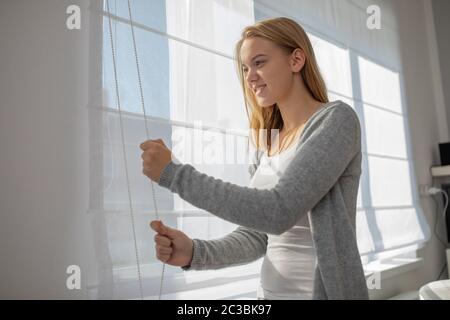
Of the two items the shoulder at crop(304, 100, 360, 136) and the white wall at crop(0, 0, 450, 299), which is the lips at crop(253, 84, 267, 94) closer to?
the shoulder at crop(304, 100, 360, 136)

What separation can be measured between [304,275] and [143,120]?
511 mm

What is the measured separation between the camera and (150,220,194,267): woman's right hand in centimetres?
65

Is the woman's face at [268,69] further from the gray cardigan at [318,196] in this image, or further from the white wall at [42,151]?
the white wall at [42,151]

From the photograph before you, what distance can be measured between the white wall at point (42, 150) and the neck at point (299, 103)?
1.41ft

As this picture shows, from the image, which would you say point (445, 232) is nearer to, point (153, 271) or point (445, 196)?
point (445, 196)

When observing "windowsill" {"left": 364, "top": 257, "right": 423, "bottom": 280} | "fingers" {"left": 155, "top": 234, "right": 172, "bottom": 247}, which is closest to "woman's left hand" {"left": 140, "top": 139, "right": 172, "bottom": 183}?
"fingers" {"left": 155, "top": 234, "right": 172, "bottom": 247}

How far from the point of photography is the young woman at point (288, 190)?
0.57 m

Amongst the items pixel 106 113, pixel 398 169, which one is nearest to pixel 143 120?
pixel 106 113

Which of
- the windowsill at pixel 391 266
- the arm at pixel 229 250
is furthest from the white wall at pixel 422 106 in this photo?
the arm at pixel 229 250

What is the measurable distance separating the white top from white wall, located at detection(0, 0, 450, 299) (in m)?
0.37

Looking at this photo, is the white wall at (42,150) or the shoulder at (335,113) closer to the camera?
the shoulder at (335,113)

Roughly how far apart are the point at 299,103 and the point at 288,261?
11.5 inches

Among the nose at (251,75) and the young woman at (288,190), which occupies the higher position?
the nose at (251,75)

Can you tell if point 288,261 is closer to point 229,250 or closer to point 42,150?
point 229,250
